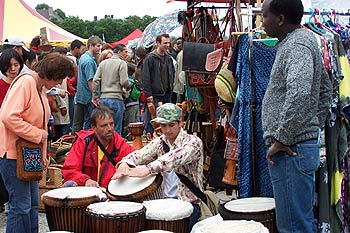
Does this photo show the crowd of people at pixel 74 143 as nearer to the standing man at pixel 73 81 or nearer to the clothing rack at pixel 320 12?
the clothing rack at pixel 320 12

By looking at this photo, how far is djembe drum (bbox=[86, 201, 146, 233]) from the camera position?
3646 millimetres

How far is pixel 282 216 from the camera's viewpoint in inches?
138

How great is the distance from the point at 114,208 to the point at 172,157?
67cm

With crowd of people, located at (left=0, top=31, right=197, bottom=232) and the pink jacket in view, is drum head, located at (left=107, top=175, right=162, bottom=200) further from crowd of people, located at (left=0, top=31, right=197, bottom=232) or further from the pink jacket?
the pink jacket

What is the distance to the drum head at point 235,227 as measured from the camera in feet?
10.6

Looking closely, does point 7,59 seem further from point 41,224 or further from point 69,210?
point 69,210

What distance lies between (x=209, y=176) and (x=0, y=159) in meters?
1.94

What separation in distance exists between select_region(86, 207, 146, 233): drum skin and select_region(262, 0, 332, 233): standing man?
83cm

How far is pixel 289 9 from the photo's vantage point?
3.41 m

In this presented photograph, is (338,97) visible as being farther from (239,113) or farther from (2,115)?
(2,115)

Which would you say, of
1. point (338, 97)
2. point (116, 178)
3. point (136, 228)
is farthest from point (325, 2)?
point (136, 228)

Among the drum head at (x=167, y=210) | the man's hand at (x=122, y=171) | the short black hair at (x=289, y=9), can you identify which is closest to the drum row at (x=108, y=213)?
the drum head at (x=167, y=210)

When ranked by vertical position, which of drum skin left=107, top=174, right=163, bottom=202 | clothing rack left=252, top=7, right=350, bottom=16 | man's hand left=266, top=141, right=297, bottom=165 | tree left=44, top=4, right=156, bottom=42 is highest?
tree left=44, top=4, right=156, bottom=42

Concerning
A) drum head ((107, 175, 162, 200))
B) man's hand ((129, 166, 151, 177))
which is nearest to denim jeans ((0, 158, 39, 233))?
drum head ((107, 175, 162, 200))
